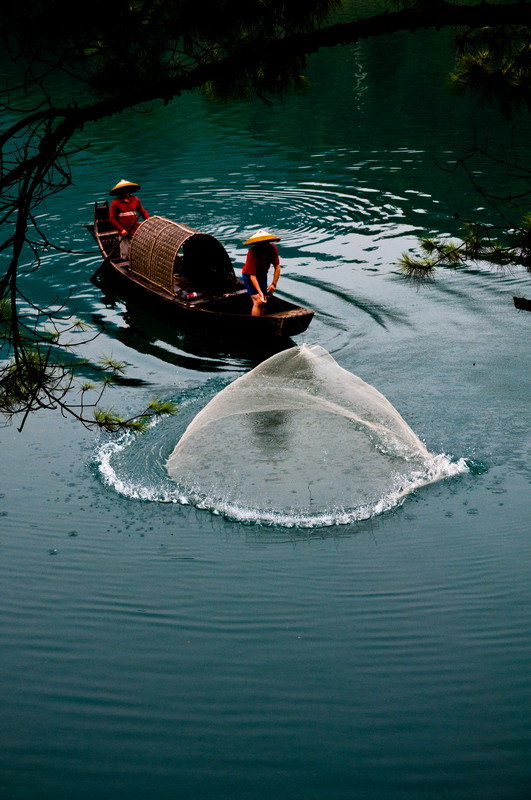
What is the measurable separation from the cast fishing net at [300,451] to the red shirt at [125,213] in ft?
17.0

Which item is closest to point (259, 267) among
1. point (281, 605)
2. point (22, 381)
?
point (281, 605)

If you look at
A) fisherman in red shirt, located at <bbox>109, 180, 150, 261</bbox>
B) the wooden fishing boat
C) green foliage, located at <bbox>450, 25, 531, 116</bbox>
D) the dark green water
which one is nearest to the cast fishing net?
the dark green water

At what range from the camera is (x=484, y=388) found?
8.41 metres

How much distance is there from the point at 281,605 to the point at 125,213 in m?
8.05

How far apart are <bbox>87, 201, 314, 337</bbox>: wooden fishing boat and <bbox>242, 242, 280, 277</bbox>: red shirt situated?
427mm

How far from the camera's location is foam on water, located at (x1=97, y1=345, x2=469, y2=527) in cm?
669

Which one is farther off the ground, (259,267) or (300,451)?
(259,267)

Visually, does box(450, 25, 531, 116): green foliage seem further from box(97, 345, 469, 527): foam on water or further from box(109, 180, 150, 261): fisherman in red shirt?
box(109, 180, 150, 261): fisherman in red shirt

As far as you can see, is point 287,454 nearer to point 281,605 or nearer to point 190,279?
point 281,605

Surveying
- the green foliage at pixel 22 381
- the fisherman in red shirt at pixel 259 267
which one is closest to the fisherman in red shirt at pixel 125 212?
the fisherman in red shirt at pixel 259 267

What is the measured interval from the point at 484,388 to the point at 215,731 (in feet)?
16.2

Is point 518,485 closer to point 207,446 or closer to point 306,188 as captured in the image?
point 207,446

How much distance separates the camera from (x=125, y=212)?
1221 centimetres

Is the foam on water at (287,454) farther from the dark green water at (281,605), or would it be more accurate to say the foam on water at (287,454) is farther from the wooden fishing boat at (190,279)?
the wooden fishing boat at (190,279)
